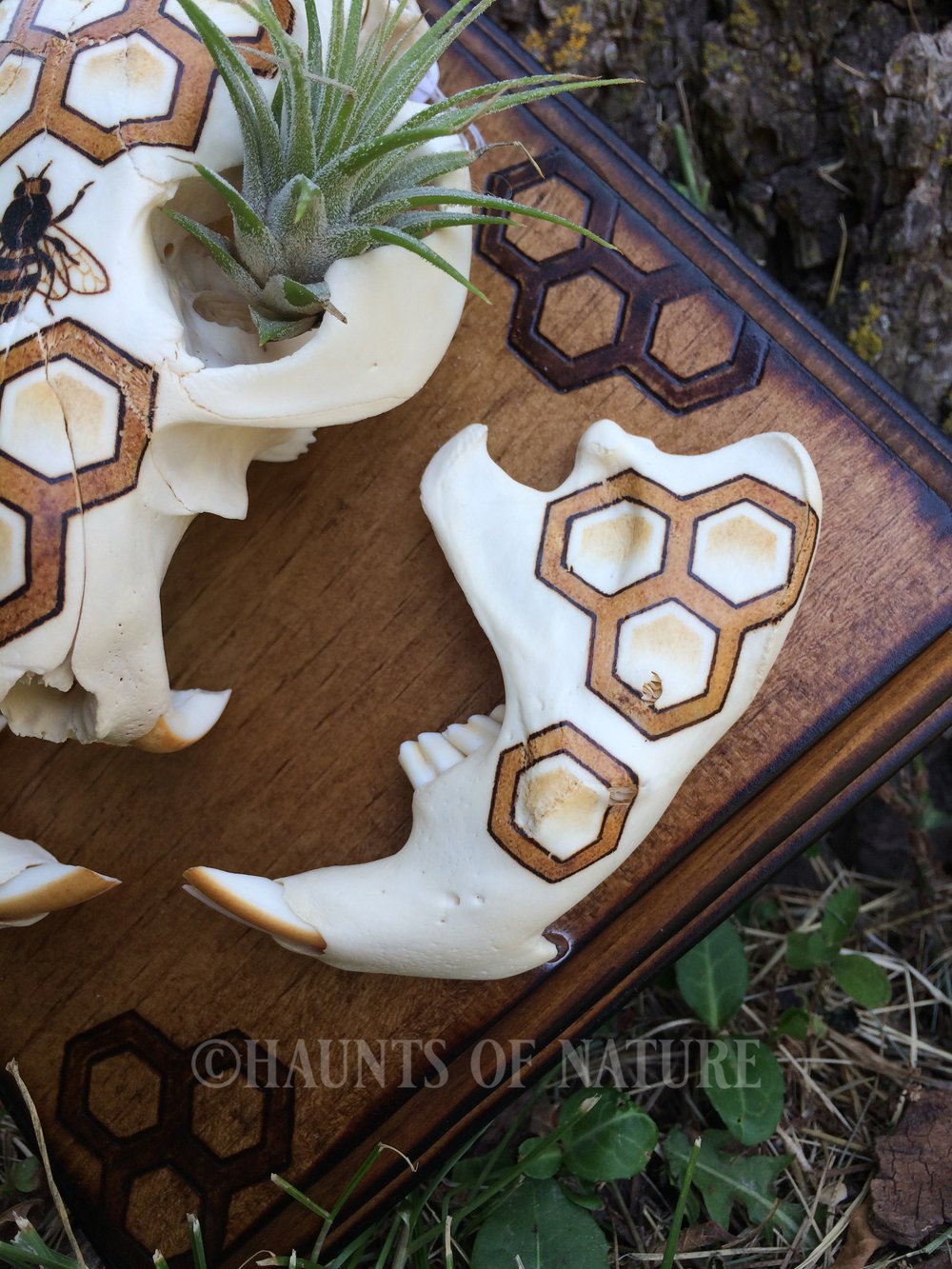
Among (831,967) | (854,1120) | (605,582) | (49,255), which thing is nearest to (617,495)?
(605,582)

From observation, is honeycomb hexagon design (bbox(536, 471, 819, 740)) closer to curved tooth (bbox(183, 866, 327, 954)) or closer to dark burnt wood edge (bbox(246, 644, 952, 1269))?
dark burnt wood edge (bbox(246, 644, 952, 1269))

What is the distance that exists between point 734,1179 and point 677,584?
583 mm

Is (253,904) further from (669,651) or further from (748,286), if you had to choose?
(748,286)

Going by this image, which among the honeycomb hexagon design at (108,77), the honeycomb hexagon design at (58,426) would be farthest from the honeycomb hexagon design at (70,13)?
the honeycomb hexagon design at (58,426)

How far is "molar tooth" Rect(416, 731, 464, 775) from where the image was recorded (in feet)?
3.01

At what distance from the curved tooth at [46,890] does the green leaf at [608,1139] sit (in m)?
Answer: 0.47

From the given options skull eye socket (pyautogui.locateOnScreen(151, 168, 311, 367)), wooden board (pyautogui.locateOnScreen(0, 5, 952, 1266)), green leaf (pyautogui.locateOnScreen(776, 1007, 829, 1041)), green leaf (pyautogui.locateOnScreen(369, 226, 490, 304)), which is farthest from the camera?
green leaf (pyautogui.locateOnScreen(776, 1007, 829, 1041))

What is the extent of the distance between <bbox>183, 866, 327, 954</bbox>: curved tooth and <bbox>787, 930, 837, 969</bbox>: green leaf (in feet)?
1.61

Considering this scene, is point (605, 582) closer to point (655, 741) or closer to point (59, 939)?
point (655, 741)

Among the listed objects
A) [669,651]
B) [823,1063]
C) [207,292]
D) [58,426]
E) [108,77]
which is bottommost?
[823,1063]

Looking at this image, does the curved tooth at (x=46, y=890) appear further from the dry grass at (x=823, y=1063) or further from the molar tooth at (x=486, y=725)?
the dry grass at (x=823, y=1063)

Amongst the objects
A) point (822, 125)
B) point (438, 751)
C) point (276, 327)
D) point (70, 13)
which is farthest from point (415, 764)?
point (822, 125)

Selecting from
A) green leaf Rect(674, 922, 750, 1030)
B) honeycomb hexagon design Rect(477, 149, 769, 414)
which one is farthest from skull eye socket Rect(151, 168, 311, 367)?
green leaf Rect(674, 922, 750, 1030)

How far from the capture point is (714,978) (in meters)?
1.09
